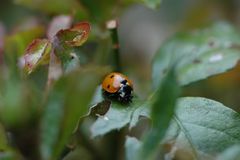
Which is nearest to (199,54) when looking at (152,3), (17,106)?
(152,3)

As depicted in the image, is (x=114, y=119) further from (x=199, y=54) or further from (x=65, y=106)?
(x=199, y=54)

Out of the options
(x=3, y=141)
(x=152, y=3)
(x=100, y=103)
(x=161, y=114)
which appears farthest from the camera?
(x=152, y=3)

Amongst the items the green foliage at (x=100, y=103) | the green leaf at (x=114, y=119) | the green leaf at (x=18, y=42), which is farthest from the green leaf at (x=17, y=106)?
the green leaf at (x=18, y=42)

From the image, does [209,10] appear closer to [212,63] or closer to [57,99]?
[212,63]

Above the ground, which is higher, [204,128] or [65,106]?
[65,106]

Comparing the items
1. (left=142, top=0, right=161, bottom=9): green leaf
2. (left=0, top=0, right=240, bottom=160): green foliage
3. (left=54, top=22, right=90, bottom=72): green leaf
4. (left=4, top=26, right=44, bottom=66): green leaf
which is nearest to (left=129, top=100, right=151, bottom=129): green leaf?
(left=0, top=0, right=240, bottom=160): green foliage
